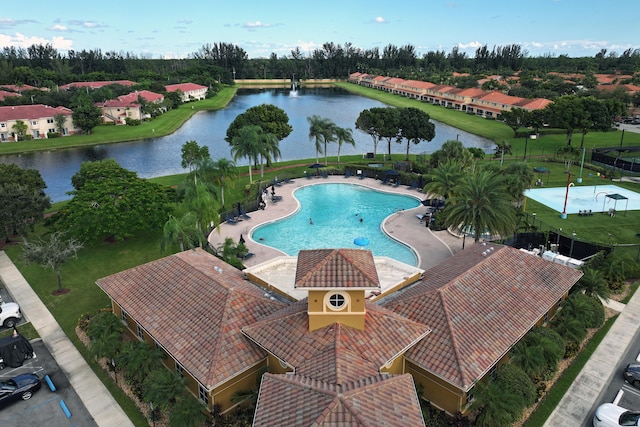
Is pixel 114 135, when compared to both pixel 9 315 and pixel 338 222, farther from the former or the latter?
pixel 9 315

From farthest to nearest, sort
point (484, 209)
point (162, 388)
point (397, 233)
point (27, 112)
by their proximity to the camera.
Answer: point (27, 112) < point (397, 233) < point (484, 209) < point (162, 388)

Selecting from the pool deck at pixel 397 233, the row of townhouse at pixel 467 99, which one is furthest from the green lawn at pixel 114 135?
the row of townhouse at pixel 467 99

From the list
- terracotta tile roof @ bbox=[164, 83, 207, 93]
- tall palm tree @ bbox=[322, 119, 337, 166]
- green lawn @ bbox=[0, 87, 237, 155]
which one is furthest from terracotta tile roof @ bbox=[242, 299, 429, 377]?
terracotta tile roof @ bbox=[164, 83, 207, 93]

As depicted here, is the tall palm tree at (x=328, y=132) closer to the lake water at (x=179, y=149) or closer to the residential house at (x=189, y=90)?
the lake water at (x=179, y=149)

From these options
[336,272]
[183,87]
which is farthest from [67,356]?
[183,87]

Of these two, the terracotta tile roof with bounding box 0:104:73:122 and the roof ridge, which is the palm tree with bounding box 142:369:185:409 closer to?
the roof ridge

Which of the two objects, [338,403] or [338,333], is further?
[338,333]
